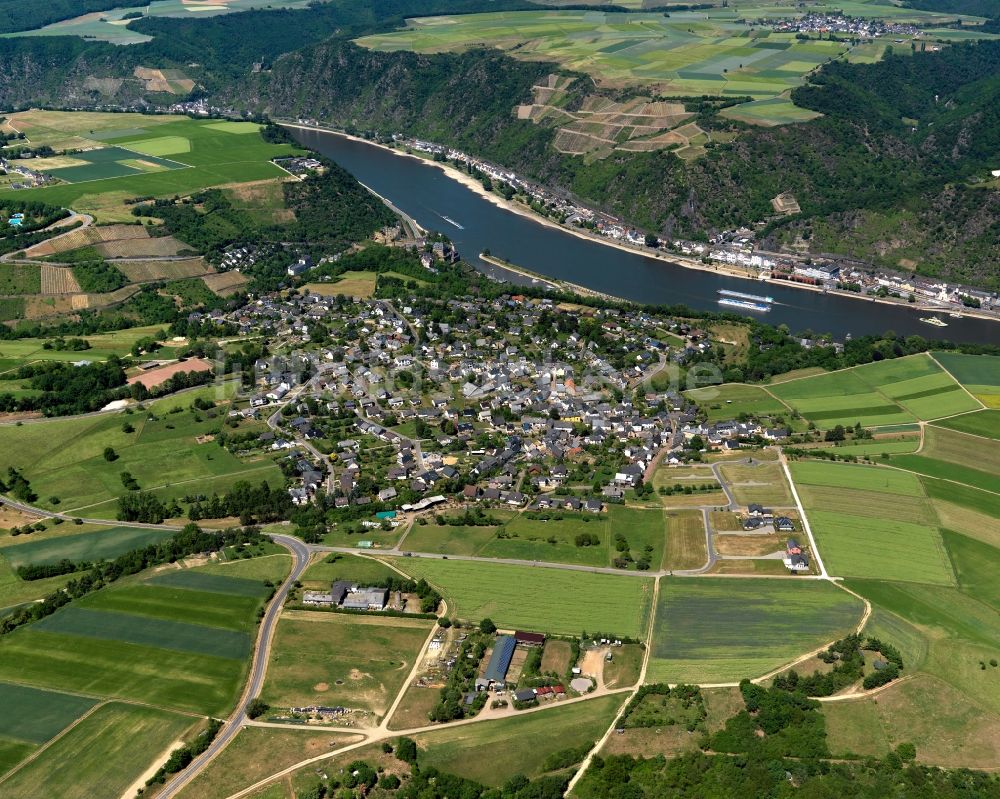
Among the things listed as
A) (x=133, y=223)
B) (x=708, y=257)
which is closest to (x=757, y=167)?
(x=708, y=257)

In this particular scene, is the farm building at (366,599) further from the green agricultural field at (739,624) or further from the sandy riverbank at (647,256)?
the sandy riverbank at (647,256)

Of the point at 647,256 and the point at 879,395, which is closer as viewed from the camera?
the point at 879,395

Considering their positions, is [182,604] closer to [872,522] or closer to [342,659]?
[342,659]

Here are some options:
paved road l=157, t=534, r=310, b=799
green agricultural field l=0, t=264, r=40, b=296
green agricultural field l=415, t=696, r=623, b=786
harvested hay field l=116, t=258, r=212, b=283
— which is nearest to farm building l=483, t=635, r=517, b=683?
green agricultural field l=415, t=696, r=623, b=786

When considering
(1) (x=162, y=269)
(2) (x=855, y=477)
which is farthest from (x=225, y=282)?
(2) (x=855, y=477)

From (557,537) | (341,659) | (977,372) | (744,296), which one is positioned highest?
(744,296)

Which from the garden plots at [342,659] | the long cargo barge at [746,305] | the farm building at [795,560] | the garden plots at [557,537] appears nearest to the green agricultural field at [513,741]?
the garden plots at [342,659]

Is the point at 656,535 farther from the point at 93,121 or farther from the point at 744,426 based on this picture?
the point at 93,121
